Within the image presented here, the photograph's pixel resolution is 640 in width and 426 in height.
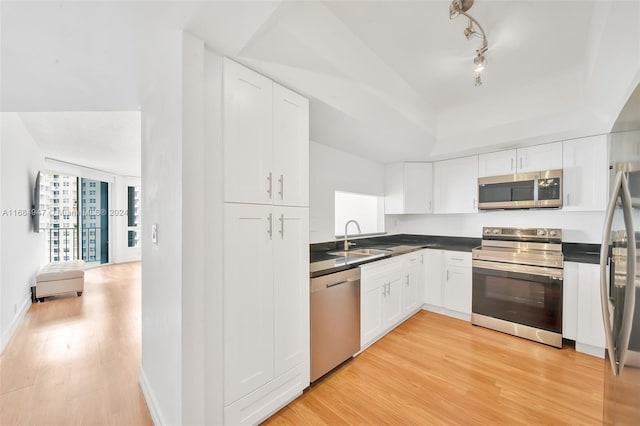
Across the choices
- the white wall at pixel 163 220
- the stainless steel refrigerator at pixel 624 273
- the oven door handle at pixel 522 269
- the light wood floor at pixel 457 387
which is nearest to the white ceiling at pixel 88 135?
the white wall at pixel 163 220

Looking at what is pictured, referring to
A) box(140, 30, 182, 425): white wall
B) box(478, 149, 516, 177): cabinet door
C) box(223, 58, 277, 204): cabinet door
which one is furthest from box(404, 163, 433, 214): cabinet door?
box(140, 30, 182, 425): white wall

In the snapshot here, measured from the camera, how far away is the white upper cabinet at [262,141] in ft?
4.66

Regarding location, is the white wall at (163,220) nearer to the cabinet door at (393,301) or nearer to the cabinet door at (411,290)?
the cabinet door at (393,301)

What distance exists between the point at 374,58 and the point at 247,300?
7.12 feet

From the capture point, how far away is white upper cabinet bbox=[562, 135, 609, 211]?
101 inches

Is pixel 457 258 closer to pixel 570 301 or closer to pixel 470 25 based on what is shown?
pixel 570 301

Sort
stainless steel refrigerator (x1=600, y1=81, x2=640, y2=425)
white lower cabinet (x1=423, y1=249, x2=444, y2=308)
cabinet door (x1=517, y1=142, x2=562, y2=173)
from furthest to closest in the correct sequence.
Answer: white lower cabinet (x1=423, y1=249, x2=444, y2=308), cabinet door (x1=517, y1=142, x2=562, y2=173), stainless steel refrigerator (x1=600, y1=81, x2=640, y2=425)

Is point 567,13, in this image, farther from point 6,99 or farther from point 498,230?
point 6,99

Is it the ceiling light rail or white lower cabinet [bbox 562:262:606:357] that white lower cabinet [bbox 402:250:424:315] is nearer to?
white lower cabinet [bbox 562:262:606:357]

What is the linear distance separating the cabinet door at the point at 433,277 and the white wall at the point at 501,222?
0.71m

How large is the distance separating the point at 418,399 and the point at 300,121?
2.15 meters

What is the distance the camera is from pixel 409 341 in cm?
263

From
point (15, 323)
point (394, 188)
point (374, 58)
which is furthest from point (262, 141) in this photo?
point (15, 323)

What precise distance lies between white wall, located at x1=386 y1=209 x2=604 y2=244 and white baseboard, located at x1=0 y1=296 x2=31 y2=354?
4628 mm
